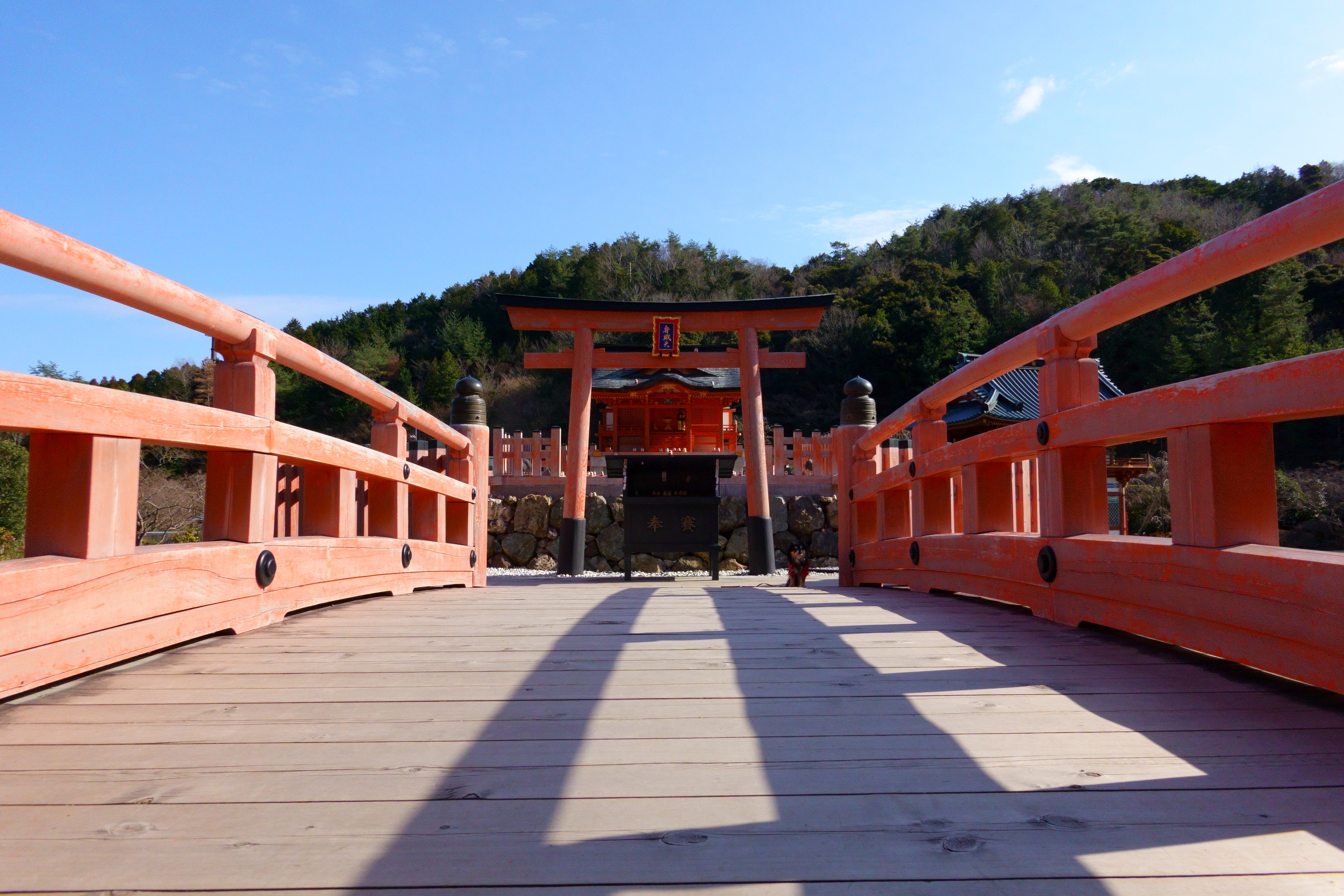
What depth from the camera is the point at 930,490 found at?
12.0 feet

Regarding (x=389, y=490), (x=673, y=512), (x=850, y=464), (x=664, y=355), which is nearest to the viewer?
(x=389, y=490)

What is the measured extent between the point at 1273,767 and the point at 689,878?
102 cm

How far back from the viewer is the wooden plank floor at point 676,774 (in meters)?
0.95

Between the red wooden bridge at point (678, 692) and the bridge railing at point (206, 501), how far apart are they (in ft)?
0.03

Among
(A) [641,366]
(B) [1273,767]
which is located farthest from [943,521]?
(A) [641,366]

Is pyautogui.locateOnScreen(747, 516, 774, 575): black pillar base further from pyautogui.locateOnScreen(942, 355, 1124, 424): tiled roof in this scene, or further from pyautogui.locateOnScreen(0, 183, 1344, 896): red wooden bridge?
pyautogui.locateOnScreen(942, 355, 1124, 424): tiled roof

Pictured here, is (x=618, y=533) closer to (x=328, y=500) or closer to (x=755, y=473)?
(x=755, y=473)

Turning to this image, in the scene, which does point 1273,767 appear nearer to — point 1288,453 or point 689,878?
point 689,878

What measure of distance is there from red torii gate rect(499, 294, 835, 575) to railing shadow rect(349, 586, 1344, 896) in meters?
7.24

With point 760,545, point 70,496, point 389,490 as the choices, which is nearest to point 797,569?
point 760,545

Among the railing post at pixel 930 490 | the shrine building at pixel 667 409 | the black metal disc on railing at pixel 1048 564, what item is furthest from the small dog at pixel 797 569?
the shrine building at pixel 667 409

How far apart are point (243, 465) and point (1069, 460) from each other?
2600mm

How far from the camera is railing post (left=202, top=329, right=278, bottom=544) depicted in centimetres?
232

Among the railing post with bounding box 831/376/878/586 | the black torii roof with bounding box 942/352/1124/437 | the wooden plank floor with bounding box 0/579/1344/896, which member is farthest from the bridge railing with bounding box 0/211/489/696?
the black torii roof with bounding box 942/352/1124/437
